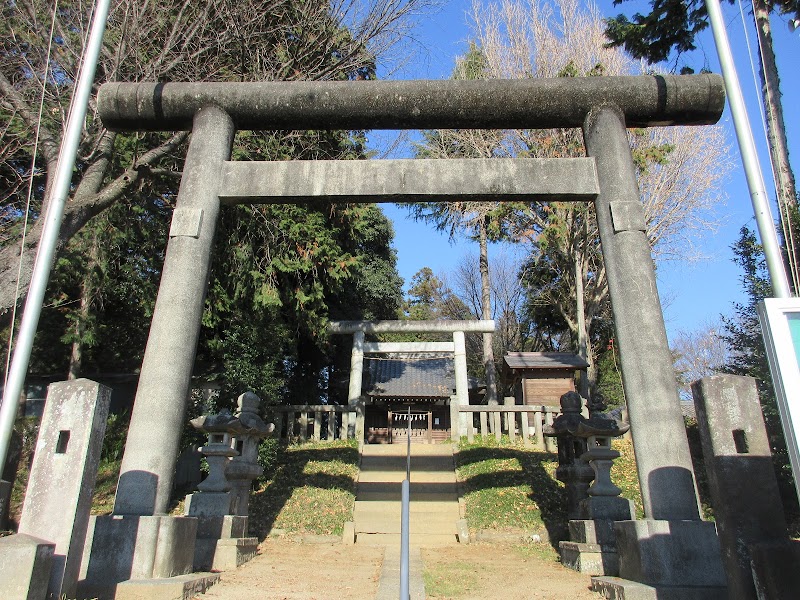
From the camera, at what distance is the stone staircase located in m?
8.23

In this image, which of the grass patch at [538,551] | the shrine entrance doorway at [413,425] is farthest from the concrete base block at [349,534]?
the shrine entrance doorway at [413,425]

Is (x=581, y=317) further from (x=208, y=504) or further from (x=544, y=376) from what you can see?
(x=208, y=504)

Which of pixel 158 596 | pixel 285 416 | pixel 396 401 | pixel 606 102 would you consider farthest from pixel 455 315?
pixel 158 596

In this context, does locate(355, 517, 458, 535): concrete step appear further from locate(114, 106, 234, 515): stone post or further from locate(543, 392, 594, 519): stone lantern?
locate(114, 106, 234, 515): stone post

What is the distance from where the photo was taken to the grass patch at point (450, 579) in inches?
194

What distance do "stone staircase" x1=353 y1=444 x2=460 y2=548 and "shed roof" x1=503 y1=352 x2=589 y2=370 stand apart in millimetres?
5480

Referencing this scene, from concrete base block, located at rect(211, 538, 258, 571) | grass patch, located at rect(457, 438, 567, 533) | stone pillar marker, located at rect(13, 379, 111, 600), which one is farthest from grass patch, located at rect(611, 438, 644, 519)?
stone pillar marker, located at rect(13, 379, 111, 600)

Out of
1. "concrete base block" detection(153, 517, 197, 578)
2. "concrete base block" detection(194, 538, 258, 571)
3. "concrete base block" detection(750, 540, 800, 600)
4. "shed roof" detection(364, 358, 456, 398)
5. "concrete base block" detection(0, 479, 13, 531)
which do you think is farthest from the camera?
"shed roof" detection(364, 358, 456, 398)

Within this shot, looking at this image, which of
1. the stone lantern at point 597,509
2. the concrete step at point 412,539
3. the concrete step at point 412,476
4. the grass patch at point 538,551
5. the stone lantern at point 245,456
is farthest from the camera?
the concrete step at point 412,476

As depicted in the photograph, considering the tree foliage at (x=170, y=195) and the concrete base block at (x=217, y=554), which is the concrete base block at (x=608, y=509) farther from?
the tree foliage at (x=170, y=195)

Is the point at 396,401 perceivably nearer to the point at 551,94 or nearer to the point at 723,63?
→ the point at 551,94

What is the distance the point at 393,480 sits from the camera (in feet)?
34.9

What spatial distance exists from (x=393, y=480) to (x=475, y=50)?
1334cm

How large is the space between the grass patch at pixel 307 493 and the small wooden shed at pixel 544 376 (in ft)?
25.1
